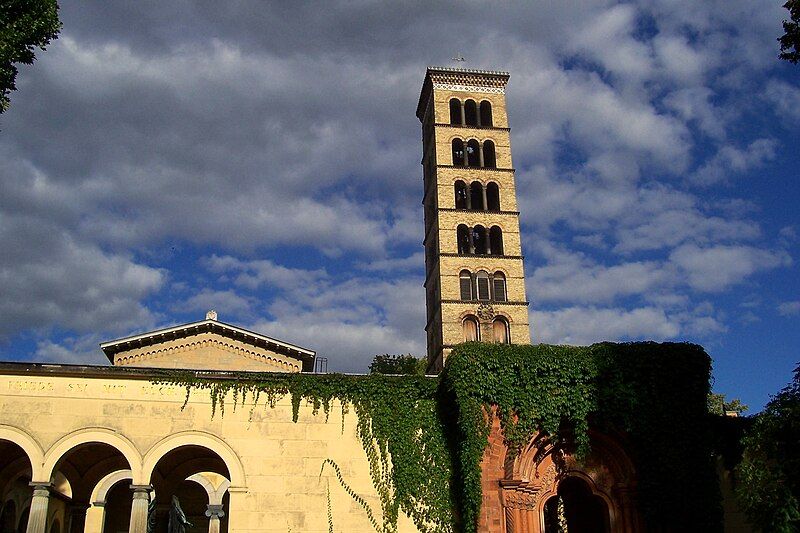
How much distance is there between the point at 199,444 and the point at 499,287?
24779 mm

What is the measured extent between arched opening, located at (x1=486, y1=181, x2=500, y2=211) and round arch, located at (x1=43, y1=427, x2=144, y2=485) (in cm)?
2846

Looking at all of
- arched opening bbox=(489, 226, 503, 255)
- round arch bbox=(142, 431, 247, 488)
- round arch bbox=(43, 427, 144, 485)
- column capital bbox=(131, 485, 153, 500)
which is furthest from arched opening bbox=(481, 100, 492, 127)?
column capital bbox=(131, 485, 153, 500)

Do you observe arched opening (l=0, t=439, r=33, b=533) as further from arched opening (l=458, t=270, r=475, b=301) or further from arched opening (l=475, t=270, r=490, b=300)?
arched opening (l=475, t=270, r=490, b=300)

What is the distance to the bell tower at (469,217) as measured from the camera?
41.8 m

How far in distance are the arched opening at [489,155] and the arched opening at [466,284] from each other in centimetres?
740

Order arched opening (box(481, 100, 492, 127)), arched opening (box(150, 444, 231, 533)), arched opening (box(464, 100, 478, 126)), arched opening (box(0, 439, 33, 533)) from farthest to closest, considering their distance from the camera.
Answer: arched opening (box(464, 100, 478, 126)), arched opening (box(481, 100, 492, 127)), arched opening (box(150, 444, 231, 533)), arched opening (box(0, 439, 33, 533))

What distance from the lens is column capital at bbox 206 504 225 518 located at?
2908 cm

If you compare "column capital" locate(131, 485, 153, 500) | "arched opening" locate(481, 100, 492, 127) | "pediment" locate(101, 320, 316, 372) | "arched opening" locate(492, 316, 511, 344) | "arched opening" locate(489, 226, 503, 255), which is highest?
"arched opening" locate(481, 100, 492, 127)

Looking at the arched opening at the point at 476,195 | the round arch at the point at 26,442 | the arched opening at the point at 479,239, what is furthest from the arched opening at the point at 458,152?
the round arch at the point at 26,442

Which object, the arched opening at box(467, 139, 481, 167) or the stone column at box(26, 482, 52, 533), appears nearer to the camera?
the stone column at box(26, 482, 52, 533)

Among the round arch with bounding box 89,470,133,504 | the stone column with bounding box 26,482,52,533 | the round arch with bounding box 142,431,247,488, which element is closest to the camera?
the stone column with bounding box 26,482,52,533

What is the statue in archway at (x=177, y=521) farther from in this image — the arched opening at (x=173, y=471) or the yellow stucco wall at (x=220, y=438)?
the arched opening at (x=173, y=471)

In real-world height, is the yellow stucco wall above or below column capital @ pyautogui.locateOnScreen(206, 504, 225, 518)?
above

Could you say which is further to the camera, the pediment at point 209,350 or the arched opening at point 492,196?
the arched opening at point 492,196
